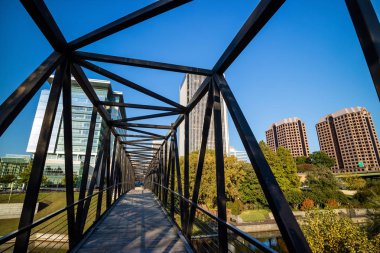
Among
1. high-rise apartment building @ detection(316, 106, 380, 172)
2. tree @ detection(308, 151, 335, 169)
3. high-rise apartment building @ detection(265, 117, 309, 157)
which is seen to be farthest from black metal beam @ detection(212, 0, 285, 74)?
high-rise apartment building @ detection(265, 117, 309, 157)

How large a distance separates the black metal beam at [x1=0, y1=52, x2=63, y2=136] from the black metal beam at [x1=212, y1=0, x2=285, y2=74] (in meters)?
2.87

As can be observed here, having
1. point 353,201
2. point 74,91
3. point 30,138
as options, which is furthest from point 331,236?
point 30,138

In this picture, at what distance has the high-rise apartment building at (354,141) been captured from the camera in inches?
3189

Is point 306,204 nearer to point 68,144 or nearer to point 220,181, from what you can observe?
point 220,181

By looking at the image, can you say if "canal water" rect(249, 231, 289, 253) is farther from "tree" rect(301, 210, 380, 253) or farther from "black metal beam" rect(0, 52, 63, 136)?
"black metal beam" rect(0, 52, 63, 136)

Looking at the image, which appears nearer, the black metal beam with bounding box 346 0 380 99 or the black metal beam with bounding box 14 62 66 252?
the black metal beam with bounding box 346 0 380 99

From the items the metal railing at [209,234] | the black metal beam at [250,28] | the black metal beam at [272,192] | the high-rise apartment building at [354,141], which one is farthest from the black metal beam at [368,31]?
the high-rise apartment building at [354,141]

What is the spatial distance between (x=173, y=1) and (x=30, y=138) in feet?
235

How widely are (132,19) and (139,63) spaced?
1.23 m

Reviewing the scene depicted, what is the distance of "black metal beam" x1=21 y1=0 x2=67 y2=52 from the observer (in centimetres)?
246

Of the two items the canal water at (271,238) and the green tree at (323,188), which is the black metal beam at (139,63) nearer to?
the canal water at (271,238)

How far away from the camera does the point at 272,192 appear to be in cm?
203

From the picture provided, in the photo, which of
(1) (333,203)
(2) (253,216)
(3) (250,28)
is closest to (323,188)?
(1) (333,203)

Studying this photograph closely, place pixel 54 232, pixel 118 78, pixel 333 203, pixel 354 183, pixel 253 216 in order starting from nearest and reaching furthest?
pixel 118 78, pixel 54 232, pixel 253 216, pixel 333 203, pixel 354 183
